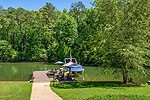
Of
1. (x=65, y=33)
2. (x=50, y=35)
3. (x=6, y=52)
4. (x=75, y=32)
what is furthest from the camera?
(x=50, y=35)

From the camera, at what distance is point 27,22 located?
52.0 m

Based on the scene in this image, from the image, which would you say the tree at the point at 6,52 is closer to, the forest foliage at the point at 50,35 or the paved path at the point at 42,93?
the forest foliage at the point at 50,35

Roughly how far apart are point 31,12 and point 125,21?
45.5 meters

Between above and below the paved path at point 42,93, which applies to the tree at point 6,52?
above

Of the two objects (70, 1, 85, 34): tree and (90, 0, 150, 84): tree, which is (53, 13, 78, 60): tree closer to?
(70, 1, 85, 34): tree

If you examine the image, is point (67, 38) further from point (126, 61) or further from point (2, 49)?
point (126, 61)

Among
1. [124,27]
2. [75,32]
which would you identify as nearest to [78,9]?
[75,32]

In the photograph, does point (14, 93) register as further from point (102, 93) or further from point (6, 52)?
point (6, 52)

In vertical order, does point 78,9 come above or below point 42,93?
above

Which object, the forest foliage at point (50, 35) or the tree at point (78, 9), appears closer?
the forest foliage at point (50, 35)

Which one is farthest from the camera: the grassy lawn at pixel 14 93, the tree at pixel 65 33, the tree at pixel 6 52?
the tree at pixel 6 52

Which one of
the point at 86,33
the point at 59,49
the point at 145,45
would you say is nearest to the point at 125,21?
the point at 145,45

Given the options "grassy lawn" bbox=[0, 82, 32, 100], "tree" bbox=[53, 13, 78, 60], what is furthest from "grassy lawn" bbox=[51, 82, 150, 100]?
"tree" bbox=[53, 13, 78, 60]

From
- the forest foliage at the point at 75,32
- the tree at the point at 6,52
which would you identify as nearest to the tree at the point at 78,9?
the forest foliage at the point at 75,32
